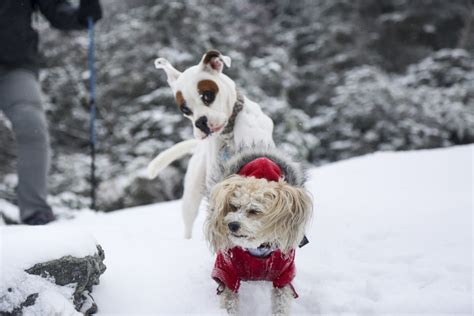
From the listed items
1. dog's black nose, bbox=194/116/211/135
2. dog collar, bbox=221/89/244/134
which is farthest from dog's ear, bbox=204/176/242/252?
dog collar, bbox=221/89/244/134

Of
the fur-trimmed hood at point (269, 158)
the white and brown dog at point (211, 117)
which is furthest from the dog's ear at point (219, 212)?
the white and brown dog at point (211, 117)

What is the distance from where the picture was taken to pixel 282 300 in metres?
1.97

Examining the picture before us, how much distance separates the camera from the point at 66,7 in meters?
3.47

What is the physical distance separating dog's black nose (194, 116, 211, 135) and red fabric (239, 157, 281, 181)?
0.53 metres

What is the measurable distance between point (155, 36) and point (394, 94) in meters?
4.75

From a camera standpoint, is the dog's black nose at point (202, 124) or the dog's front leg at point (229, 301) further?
the dog's black nose at point (202, 124)

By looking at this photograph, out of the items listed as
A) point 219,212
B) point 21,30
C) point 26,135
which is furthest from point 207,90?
point 21,30

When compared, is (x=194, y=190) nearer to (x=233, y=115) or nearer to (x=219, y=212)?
(x=233, y=115)

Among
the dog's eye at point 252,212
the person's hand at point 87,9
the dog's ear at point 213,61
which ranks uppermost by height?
the person's hand at point 87,9

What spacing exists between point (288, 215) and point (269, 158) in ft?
1.29

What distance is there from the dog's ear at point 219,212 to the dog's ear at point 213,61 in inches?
32.9

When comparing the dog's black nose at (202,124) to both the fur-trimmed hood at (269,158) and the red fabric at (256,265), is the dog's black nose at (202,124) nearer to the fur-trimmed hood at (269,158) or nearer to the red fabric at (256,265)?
the fur-trimmed hood at (269,158)

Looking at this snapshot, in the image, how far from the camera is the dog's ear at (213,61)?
2.50 m

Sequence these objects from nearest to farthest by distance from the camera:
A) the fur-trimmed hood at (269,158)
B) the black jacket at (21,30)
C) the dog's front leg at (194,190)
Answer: the fur-trimmed hood at (269,158) < the dog's front leg at (194,190) < the black jacket at (21,30)
